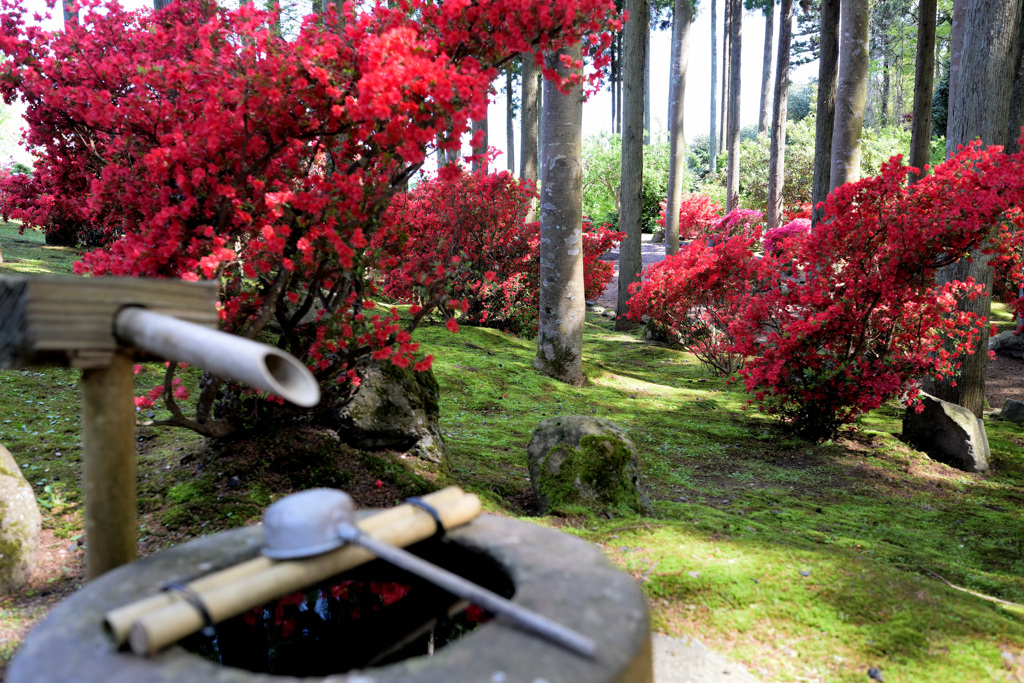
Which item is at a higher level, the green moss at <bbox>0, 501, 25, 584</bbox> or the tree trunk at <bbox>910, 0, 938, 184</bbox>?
the tree trunk at <bbox>910, 0, 938, 184</bbox>

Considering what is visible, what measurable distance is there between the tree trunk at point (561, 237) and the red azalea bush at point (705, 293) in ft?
6.32

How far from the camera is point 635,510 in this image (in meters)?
3.87

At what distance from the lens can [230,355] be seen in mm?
1242

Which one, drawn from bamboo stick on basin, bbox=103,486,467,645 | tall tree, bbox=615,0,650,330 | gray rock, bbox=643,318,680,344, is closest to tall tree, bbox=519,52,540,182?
tall tree, bbox=615,0,650,330

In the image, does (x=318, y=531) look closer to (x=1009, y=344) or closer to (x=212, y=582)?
(x=212, y=582)

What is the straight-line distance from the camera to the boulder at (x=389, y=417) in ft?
13.7

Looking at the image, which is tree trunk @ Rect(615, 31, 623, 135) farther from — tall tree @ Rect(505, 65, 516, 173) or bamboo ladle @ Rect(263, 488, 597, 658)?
bamboo ladle @ Rect(263, 488, 597, 658)

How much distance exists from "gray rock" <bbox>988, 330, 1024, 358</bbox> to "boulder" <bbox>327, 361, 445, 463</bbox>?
1054 cm

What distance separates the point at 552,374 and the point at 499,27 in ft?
17.4

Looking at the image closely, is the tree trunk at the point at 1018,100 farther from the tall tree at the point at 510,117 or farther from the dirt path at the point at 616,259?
the tall tree at the point at 510,117

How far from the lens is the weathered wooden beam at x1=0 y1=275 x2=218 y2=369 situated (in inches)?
56.5

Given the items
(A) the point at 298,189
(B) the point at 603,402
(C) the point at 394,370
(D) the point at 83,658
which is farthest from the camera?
(B) the point at 603,402

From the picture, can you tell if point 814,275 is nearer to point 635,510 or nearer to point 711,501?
point 711,501

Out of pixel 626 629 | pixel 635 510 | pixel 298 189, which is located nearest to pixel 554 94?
pixel 298 189
